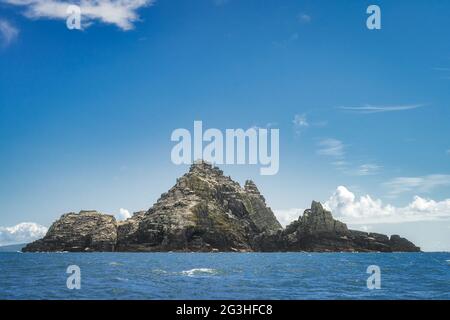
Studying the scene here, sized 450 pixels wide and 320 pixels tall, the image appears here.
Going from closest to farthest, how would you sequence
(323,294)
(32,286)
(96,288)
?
(323,294) → (96,288) → (32,286)
